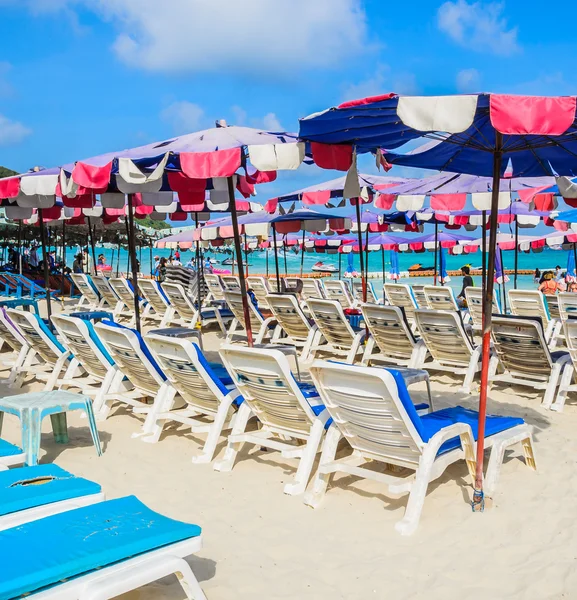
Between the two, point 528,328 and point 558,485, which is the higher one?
point 528,328

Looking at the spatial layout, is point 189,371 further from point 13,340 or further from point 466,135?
point 13,340

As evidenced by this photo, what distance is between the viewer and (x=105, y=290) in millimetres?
13461

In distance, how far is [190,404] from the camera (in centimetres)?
485

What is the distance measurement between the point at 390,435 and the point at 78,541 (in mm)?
1807

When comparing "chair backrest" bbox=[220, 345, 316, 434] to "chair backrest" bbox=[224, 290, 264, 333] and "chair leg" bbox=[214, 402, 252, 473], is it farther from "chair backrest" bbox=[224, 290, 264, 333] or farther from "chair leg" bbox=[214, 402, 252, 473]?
"chair backrest" bbox=[224, 290, 264, 333]

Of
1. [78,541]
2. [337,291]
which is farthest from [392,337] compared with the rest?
[337,291]

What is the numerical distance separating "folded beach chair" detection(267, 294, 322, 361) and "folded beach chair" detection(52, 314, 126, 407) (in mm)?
3041

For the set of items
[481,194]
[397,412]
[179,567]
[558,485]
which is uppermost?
[481,194]

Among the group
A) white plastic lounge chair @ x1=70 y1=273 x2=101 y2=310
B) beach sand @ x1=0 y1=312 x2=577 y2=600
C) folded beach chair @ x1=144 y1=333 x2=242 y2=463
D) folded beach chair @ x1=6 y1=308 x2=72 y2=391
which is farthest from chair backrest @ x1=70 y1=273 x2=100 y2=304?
folded beach chair @ x1=144 y1=333 x2=242 y2=463

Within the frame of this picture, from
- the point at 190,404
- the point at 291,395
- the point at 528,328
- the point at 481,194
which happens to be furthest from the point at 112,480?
the point at 481,194

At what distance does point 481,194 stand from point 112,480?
5.46 meters

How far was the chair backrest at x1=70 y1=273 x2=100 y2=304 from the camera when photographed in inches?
549

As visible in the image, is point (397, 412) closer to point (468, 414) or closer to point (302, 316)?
point (468, 414)

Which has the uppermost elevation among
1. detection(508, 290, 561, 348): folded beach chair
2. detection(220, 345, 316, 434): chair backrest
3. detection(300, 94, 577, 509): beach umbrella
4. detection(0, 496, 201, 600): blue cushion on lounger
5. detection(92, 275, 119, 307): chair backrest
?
detection(300, 94, 577, 509): beach umbrella
